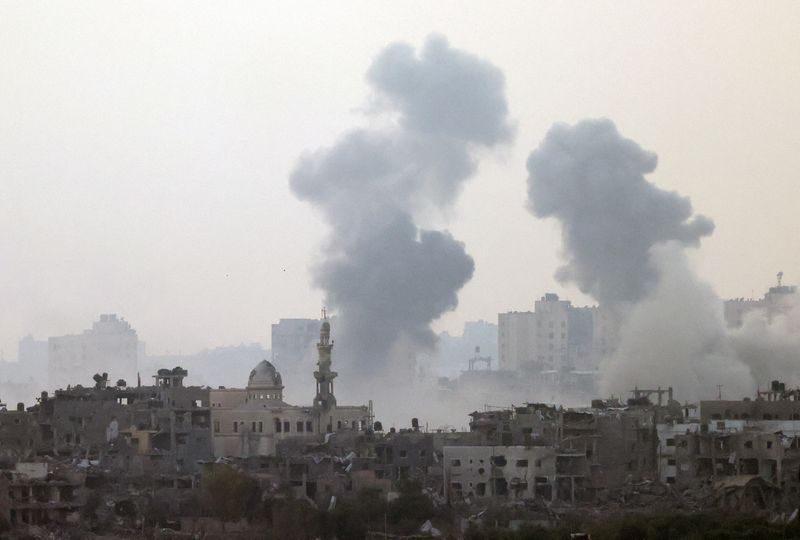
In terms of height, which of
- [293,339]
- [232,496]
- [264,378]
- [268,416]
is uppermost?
[293,339]

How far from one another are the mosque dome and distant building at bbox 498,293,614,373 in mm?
Result: 52907

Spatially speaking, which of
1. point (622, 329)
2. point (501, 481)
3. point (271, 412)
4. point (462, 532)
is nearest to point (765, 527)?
point (462, 532)

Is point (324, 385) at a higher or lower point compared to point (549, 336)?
lower

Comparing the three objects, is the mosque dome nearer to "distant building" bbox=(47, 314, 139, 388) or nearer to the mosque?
the mosque

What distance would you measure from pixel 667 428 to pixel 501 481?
468 cm

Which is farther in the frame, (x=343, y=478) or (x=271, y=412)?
(x=271, y=412)

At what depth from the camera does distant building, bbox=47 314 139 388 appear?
131 m

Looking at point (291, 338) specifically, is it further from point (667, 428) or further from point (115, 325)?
point (667, 428)

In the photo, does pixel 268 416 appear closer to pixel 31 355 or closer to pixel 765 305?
pixel 765 305

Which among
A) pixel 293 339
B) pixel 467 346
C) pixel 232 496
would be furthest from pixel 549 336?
pixel 232 496

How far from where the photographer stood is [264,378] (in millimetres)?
71188

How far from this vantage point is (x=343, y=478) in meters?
59.0

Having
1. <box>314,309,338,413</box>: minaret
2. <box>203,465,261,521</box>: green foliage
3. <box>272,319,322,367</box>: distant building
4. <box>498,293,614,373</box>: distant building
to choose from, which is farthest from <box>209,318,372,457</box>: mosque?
<box>498,293,614,373</box>: distant building

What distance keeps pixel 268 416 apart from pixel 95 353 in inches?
2643
